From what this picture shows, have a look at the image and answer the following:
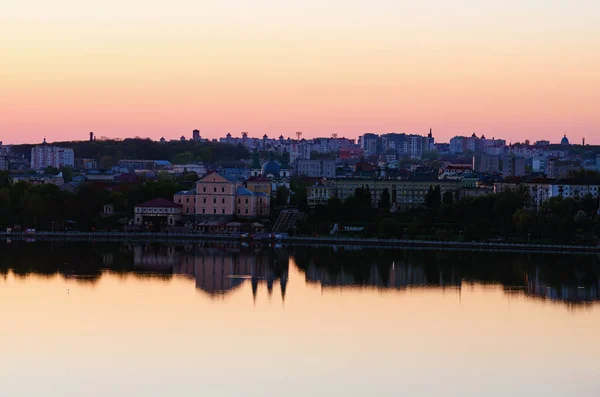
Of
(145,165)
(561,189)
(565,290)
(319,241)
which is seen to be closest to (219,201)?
(319,241)

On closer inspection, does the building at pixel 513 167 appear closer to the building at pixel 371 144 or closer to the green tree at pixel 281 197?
the green tree at pixel 281 197

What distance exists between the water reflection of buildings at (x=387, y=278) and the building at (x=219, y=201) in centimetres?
871

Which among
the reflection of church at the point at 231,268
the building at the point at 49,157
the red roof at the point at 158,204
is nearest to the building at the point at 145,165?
the building at the point at 49,157

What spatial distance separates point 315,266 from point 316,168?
29226mm

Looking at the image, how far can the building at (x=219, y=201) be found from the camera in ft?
96.8

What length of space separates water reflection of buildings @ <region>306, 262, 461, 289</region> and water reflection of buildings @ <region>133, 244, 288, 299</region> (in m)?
0.59

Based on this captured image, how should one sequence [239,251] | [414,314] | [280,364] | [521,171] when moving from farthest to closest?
[521,171] < [239,251] < [414,314] < [280,364]

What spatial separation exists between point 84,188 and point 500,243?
10938 millimetres

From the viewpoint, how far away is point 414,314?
15.8 meters

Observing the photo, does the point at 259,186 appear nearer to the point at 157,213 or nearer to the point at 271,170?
the point at 157,213

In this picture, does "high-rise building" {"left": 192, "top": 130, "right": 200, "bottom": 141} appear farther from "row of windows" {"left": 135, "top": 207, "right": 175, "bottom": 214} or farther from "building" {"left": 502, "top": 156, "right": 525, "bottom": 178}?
"row of windows" {"left": 135, "top": 207, "right": 175, "bottom": 214}

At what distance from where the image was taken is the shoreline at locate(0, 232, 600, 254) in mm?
24609

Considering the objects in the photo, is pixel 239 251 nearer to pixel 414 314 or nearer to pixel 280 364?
pixel 414 314

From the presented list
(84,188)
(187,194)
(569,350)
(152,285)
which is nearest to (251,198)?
(187,194)
